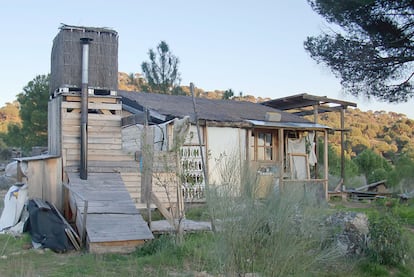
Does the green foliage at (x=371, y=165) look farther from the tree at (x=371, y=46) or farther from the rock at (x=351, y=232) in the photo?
the rock at (x=351, y=232)

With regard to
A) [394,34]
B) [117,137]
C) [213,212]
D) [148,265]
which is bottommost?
[148,265]

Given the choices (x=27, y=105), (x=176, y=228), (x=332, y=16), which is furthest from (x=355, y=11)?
(x=27, y=105)

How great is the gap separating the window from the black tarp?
936 centimetres

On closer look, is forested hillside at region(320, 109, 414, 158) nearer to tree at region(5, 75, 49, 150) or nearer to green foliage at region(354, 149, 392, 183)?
green foliage at region(354, 149, 392, 183)

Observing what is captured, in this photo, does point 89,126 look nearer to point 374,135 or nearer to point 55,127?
point 55,127

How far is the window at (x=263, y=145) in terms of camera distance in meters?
17.4

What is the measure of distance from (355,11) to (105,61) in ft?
19.1

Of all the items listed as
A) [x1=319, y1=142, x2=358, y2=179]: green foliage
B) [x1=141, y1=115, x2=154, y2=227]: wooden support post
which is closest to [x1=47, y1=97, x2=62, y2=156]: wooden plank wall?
[x1=141, y1=115, x2=154, y2=227]: wooden support post

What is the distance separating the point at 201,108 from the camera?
16406mm

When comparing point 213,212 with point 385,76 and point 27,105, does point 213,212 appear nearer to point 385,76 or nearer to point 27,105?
point 385,76

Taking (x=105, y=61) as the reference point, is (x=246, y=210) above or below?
below

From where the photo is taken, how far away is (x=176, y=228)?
8.41m

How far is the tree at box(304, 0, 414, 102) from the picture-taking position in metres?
11.1

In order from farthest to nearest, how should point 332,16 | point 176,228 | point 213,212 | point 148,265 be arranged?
point 332,16, point 176,228, point 148,265, point 213,212
